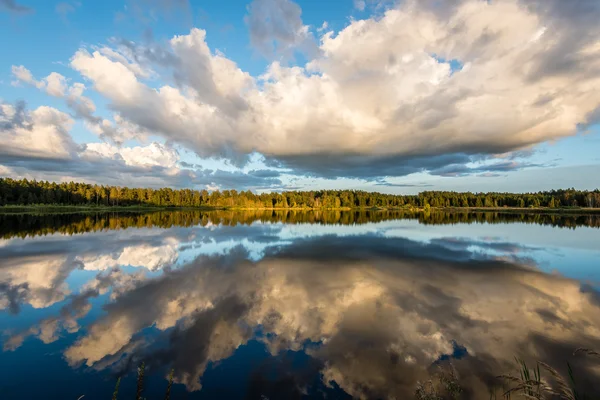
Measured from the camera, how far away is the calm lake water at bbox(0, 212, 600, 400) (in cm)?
809

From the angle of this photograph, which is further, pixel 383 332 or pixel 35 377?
pixel 383 332

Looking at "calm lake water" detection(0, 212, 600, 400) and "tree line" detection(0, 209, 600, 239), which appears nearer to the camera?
"calm lake water" detection(0, 212, 600, 400)

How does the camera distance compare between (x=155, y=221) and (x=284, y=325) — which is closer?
(x=284, y=325)

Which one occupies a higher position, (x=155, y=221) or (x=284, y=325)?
(x=284, y=325)

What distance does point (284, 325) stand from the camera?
11.5 metres

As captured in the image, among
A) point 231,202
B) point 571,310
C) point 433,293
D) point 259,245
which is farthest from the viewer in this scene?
point 231,202

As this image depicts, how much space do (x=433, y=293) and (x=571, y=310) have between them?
5.67 metres

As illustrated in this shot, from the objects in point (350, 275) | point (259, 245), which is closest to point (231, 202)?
point (259, 245)

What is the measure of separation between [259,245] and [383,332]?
21352 mm

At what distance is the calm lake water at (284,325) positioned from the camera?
809cm

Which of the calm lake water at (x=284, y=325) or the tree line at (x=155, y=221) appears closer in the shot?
the calm lake water at (x=284, y=325)

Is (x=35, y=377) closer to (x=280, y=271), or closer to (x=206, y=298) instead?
(x=206, y=298)

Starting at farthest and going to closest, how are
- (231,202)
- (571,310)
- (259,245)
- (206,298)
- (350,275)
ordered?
1. (231,202)
2. (259,245)
3. (350,275)
4. (206,298)
5. (571,310)

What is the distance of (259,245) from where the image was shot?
102 ft
